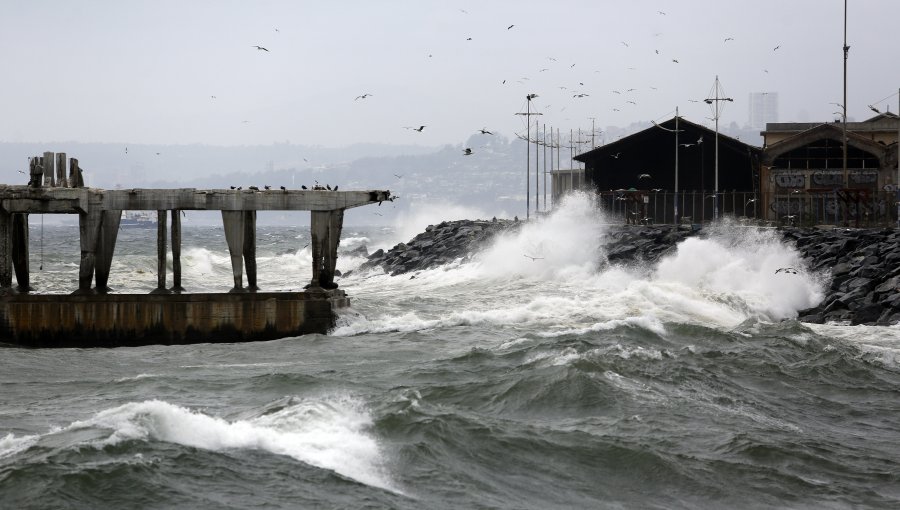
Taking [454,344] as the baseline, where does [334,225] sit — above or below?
above

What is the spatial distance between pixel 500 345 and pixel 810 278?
1525 cm

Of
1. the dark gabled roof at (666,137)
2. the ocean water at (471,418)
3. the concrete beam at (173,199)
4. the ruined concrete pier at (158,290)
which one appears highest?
the dark gabled roof at (666,137)

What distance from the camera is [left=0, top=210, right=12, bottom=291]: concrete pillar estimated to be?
26984 mm

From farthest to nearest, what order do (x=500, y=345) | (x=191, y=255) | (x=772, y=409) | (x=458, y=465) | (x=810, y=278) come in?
(x=191, y=255)
(x=810, y=278)
(x=500, y=345)
(x=772, y=409)
(x=458, y=465)

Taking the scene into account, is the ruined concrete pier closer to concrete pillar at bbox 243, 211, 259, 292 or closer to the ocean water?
concrete pillar at bbox 243, 211, 259, 292

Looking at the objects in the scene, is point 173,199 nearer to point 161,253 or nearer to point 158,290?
point 161,253

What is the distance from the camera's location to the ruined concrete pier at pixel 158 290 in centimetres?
2631

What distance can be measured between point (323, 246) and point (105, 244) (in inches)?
205

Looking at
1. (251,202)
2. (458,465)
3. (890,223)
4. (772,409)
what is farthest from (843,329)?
(890,223)

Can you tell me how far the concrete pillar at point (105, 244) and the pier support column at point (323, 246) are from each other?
4623 millimetres

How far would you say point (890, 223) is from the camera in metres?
49.8

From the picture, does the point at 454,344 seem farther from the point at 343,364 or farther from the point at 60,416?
the point at 60,416

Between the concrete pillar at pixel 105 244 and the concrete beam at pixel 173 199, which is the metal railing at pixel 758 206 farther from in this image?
the concrete pillar at pixel 105 244

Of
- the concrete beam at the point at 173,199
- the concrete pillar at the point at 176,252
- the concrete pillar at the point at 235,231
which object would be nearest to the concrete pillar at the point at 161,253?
the concrete pillar at the point at 176,252
